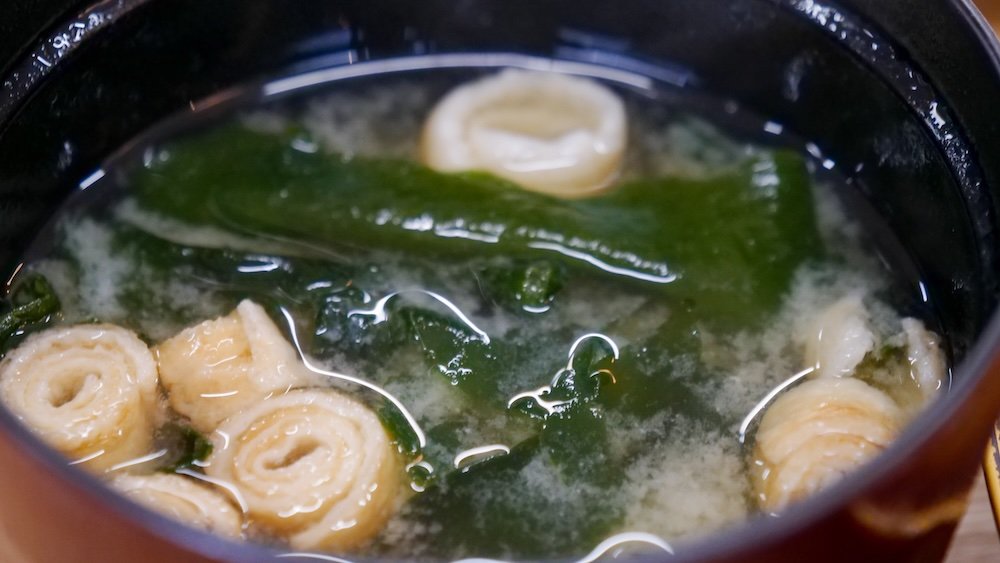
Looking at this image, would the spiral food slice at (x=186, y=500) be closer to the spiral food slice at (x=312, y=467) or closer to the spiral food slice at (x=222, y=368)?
the spiral food slice at (x=312, y=467)

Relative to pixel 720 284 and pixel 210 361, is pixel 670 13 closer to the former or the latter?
pixel 720 284

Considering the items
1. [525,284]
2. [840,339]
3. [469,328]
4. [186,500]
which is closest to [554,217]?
[525,284]

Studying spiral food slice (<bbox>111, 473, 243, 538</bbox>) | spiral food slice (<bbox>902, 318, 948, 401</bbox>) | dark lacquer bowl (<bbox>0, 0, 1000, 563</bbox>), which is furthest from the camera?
spiral food slice (<bbox>902, 318, 948, 401</bbox>)

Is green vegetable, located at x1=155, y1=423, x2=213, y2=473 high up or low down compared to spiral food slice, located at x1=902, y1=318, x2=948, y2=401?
down

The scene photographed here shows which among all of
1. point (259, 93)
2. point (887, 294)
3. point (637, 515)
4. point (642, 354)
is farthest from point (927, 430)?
point (259, 93)

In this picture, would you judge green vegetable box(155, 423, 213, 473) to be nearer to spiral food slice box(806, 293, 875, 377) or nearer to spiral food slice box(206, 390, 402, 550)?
spiral food slice box(206, 390, 402, 550)

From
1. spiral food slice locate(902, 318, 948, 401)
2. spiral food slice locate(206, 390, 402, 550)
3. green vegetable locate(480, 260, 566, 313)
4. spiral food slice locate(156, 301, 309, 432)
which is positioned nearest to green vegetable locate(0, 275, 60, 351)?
spiral food slice locate(156, 301, 309, 432)
